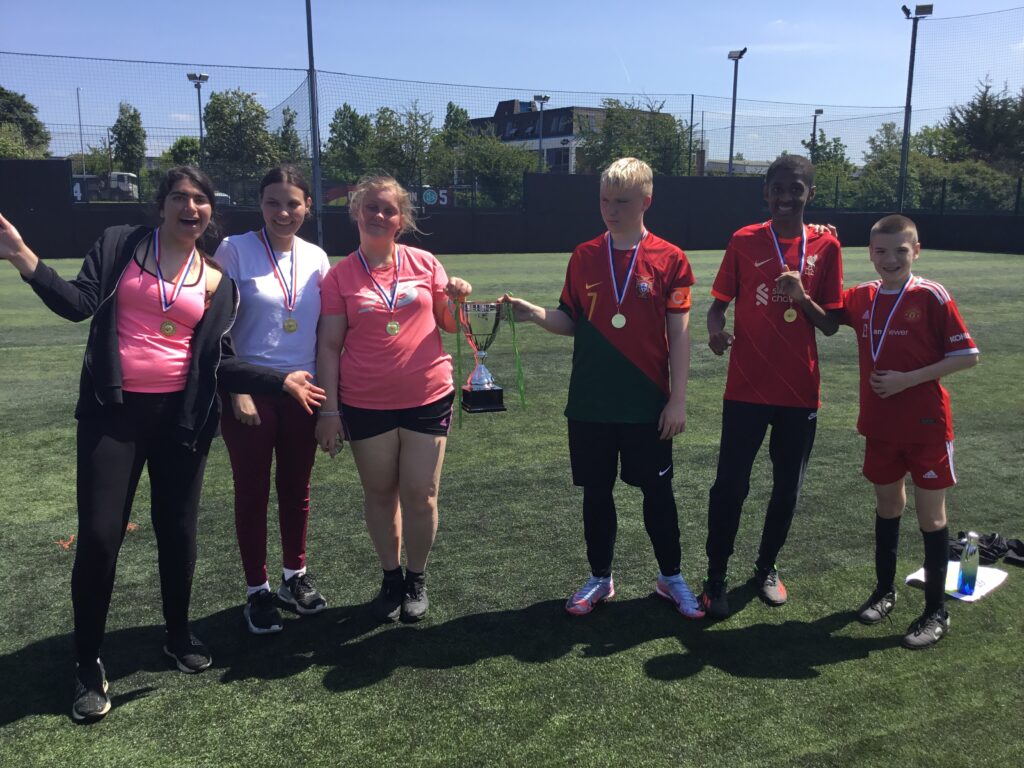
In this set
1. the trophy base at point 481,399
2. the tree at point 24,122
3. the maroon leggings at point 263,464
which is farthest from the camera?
→ the tree at point 24,122

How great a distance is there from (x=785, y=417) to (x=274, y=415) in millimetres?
2063

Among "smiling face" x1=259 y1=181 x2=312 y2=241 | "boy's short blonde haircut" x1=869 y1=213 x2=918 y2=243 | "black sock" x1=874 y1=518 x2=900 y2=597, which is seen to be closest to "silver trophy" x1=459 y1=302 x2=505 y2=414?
"smiling face" x1=259 y1=181 x2=312 y2=241

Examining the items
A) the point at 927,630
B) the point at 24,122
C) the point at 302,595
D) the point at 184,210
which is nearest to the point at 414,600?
the point at 302,595

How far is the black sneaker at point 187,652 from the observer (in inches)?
118

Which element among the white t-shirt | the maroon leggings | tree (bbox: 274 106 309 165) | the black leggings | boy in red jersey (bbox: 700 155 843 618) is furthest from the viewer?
tree (bbox: 274 106 309 165)

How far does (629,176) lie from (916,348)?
1273 millimetres

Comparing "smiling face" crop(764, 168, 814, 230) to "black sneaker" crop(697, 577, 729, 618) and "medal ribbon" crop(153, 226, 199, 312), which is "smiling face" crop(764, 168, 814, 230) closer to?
"black sneaker" crop(697, 577, 729, 618)

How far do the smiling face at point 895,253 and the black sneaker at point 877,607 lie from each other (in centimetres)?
128

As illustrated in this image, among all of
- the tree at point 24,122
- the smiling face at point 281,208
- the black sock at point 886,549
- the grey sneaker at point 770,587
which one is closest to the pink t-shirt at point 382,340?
the smiling face at point 281,208

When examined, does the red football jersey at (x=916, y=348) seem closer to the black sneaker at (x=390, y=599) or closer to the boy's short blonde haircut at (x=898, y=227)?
the boy's short blonde haircut at (x=898, y=227)

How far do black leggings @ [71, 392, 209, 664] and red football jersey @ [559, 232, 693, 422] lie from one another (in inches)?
58.4

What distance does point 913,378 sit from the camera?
3133 millimetres

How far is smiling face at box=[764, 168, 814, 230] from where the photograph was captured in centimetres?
332

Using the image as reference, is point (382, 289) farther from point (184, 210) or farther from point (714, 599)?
point (714, 599)
